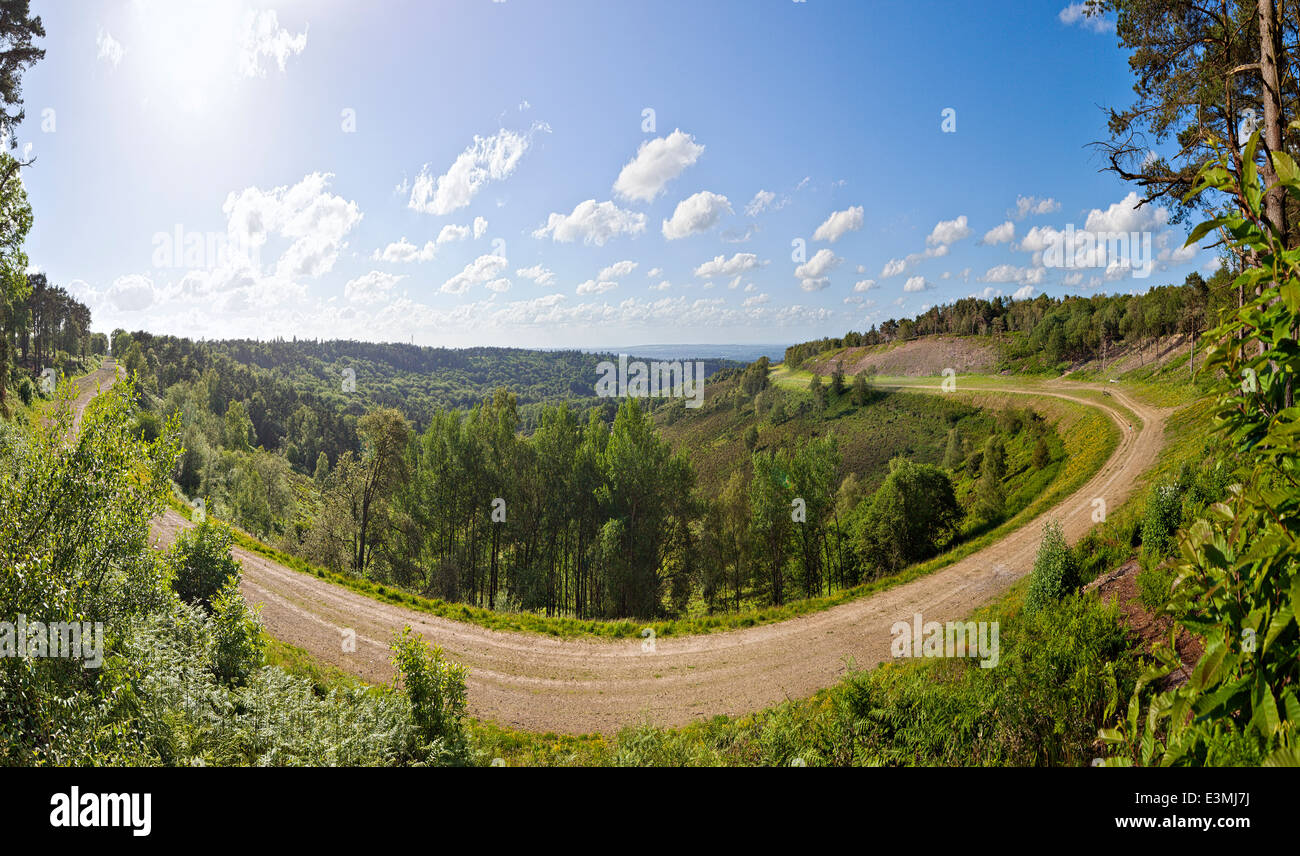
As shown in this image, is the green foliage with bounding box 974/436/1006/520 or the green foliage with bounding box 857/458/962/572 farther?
the green foliage with bounding box 974/436/1006/520

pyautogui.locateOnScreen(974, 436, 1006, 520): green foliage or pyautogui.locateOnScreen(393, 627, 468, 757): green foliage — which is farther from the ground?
pyautogui.locateOnScreen(393, 627, 468, 757): green foliage

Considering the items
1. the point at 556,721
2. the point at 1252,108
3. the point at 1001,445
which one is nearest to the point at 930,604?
the point at 556,721

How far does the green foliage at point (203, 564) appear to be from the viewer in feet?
45.0

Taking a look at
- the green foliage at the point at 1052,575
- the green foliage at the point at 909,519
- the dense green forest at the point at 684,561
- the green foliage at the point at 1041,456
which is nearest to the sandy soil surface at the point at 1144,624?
the dense green forest at the point at 684,561

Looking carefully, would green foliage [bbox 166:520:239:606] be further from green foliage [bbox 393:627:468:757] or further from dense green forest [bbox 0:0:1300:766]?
green foliage [bbox 393:627:468:757]

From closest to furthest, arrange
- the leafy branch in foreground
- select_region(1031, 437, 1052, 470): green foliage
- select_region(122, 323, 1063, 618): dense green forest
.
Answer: the leafy branch in foreground, select_region(122, 323, 1063, 618): dense green forest, select_region(1031, 437, 1052, 470): green foliage

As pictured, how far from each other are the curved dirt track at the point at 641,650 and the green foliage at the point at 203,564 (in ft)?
4.02

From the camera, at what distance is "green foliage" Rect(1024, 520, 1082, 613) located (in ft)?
32.2

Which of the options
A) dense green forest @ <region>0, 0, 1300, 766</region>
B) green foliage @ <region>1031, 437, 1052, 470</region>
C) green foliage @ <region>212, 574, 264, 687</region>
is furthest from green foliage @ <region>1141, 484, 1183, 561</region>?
green foliage @ <region>1031, 437, 1052, 470</region>

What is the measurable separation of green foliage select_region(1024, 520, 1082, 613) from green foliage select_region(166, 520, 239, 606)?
62.3ft

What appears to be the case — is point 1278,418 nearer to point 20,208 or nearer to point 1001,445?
point 20,208

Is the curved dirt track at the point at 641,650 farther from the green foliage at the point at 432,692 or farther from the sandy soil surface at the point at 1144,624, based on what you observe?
the green foliage at the point at 432,692

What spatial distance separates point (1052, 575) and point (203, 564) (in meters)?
20.2
